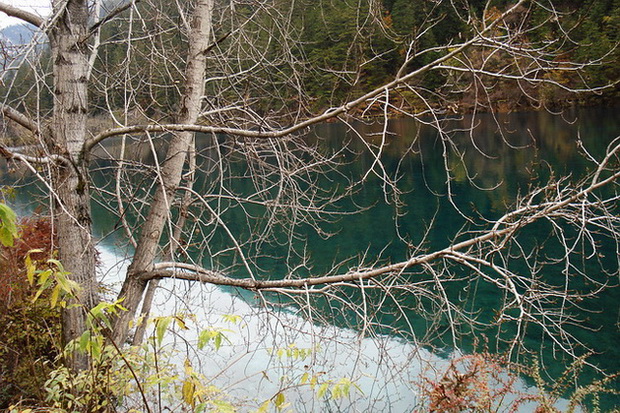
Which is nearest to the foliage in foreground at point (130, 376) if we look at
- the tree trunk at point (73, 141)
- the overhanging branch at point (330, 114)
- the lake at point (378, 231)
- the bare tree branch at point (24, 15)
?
the tree trunk at point (73, 141)

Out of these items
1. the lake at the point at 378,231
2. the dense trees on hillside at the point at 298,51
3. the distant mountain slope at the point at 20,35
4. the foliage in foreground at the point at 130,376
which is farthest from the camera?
the lake at the point at 378,231

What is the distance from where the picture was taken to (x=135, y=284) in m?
4.29

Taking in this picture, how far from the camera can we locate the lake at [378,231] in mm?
4223

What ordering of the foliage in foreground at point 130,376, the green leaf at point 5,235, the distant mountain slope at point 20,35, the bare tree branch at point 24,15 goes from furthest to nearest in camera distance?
the bare tree branch at point 24,15 < the distant mountain slope at point 20,35 < the foliage in foreground at point 130,376 < the green leaf at point 5,235

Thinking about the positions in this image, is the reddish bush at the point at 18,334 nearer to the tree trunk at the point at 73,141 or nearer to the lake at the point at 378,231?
the lake at the point at 378,231

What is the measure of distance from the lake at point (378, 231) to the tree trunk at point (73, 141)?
0.29m

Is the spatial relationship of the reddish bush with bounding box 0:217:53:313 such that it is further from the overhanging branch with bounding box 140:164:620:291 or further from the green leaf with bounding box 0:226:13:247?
the green leaf with bounding box 0:226:13:247

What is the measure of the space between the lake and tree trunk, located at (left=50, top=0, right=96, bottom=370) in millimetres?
285

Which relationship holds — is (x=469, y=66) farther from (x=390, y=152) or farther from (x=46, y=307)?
(x=390, y=152)

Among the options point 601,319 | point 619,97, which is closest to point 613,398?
point 601,319

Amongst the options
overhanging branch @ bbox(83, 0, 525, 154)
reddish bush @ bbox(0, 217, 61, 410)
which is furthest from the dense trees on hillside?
reddish bush @ bbox(0, 217, 61, 410)

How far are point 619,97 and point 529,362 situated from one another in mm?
34270

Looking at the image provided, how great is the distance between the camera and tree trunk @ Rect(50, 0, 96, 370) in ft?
12.3

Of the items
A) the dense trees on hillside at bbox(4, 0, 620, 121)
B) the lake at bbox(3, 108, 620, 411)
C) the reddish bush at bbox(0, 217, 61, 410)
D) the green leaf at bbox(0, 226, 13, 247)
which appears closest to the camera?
the green leaf at bbox(0, 226, 13, 247)
